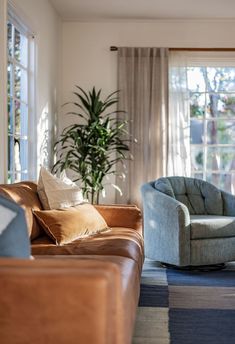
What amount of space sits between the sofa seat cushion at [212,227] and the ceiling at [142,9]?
2177 mm

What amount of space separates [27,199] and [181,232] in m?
1.45

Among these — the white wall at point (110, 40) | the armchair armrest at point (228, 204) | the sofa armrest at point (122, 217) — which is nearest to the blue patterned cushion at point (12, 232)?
the sofa armrest at point (122, 217)

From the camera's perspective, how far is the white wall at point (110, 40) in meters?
5.62

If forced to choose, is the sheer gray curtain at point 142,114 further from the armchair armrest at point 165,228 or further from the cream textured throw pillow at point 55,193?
the cream textured throw pillow at point 55,193

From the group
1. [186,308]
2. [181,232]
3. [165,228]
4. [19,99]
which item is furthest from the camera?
[19,99]

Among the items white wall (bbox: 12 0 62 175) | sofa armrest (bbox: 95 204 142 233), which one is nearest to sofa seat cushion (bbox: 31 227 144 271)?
sofa armrest (bbox: 95 204 142 233)

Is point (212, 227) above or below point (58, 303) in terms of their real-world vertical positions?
below

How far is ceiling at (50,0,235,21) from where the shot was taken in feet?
16.4

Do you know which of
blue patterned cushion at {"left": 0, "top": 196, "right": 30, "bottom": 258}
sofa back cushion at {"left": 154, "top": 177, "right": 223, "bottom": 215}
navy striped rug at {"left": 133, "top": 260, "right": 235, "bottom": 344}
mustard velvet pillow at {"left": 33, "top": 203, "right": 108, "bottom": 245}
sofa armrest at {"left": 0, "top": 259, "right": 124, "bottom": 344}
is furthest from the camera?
sofa back cushion at {"left": 154, "top": 177, "right": 223, "bottom": 215}

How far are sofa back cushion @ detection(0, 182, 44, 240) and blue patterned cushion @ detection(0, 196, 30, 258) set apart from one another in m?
1.19

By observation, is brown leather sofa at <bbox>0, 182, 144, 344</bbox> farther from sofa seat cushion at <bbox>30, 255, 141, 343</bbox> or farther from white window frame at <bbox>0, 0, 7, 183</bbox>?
white window frame at <bbox>0, 0, 7, 183</bbox>

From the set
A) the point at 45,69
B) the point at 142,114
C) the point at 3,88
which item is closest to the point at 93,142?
the point at 142,114

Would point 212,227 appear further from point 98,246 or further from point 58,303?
point 58,303

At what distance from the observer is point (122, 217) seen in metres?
3.79
